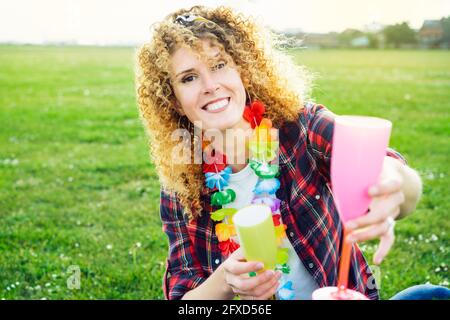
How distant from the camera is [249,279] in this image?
5.38 feet

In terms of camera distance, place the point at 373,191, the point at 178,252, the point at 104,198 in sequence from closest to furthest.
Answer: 1. the point at 373,191
2. the point at 178,252
3. the point at 104,198

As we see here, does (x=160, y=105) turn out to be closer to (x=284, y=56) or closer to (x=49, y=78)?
(x=284, y=56)

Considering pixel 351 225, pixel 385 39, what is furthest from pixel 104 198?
pixel 385 39

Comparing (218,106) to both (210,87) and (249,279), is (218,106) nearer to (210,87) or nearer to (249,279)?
(210,87)

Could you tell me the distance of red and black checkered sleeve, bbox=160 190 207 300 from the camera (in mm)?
2171

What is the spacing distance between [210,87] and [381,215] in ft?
3.16

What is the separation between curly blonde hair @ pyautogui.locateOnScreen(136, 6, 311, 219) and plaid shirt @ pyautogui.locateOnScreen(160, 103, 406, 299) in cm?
8

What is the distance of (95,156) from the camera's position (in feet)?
20.6

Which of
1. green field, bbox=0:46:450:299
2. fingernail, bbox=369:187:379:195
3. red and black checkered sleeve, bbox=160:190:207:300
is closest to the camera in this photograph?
fingernail, bbox=369:187:379:195

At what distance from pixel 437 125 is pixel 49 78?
36.3 feet

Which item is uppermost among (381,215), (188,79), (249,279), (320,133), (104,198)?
(188,79)

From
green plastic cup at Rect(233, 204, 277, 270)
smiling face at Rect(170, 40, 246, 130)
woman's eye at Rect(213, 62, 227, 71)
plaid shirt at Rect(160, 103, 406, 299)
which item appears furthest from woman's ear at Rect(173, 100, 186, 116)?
green plastic cup at Rect(233, 204, 277, 270)

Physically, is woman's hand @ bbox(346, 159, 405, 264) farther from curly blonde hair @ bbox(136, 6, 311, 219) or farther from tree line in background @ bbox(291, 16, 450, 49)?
tree line in background @ bbox(291, 16, 450, 49)

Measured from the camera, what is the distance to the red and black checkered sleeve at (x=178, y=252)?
2.17 meters
